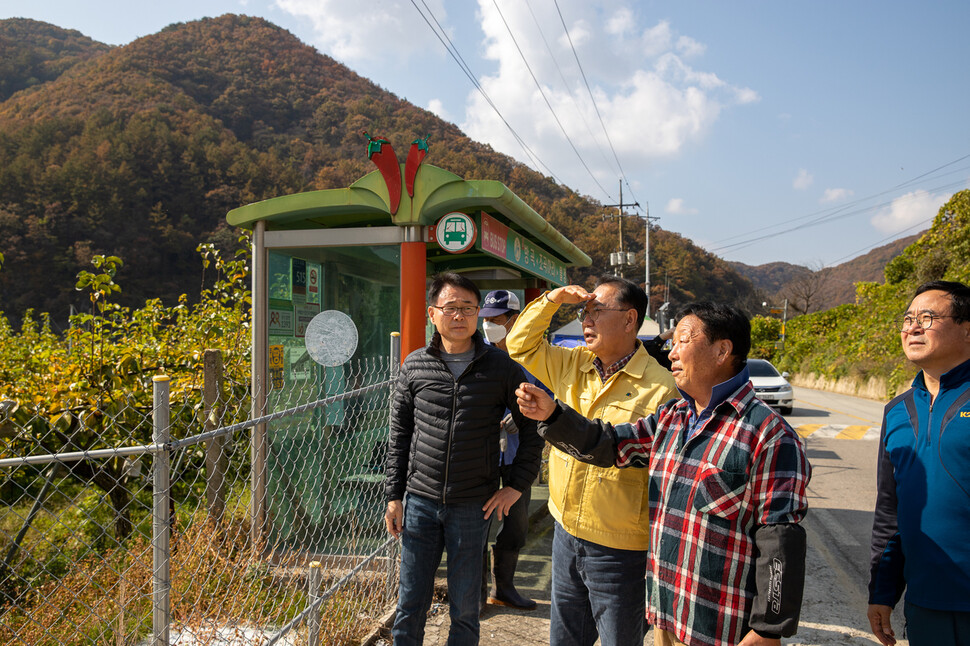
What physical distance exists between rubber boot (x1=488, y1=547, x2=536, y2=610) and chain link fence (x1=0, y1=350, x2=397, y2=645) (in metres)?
0.63

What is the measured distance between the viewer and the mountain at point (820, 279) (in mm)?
53844

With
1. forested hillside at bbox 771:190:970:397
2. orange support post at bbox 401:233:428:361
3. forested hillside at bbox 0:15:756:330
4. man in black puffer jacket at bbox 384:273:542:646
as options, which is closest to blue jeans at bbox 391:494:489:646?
man in black puffer jacket at bbox 384:273:542:646

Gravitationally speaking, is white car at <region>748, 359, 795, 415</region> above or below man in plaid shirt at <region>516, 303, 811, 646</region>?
below

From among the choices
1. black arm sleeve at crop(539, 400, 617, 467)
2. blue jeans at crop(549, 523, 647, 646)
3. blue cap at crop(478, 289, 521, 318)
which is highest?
blue cap at crop(478, 289, 521, 318)

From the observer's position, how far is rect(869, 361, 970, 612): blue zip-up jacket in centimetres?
184

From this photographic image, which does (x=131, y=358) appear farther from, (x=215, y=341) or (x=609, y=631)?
(x=609, y=631)

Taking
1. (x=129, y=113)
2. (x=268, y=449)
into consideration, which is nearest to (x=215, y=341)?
(x=268, y=449)

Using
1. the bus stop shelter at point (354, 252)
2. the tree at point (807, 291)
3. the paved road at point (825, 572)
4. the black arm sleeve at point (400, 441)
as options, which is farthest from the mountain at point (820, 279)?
the black arm sleeve at point (400, 441)

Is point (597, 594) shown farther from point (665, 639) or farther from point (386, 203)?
point (386, 203)

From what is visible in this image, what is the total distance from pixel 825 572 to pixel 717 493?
3713 mm

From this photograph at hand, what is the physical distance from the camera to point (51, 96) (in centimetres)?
5341

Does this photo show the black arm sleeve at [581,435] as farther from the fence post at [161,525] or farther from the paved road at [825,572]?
the paved road at [825,572]

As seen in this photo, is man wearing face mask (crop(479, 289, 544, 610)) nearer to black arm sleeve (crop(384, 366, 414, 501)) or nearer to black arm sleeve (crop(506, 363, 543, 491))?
black arm sleeve (crop(506, 363, 543, 491))

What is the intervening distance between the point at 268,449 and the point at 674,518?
10.8 ft
